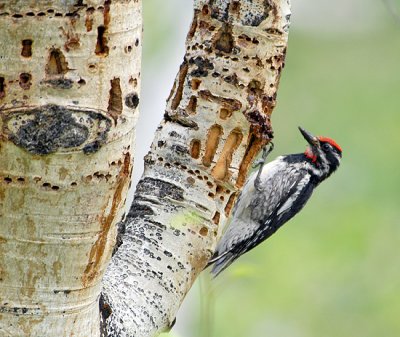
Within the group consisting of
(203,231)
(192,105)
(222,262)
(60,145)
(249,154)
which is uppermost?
(60,145)

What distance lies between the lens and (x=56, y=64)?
235 centimetres

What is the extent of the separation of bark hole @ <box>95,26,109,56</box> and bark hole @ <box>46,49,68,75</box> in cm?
9

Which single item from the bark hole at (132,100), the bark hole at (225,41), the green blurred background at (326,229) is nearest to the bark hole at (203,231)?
the bark hole at (225,41)

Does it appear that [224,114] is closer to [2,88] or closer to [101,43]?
[101,43]

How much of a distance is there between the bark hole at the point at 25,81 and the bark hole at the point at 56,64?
5 centimetres

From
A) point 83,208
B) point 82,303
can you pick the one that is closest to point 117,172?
point 83,208

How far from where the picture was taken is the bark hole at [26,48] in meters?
2.29

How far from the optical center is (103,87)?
2412 mm

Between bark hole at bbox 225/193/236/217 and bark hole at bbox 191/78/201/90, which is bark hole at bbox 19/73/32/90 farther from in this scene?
bark hole at bbox 225/193/236/217

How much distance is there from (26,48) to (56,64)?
0.09m

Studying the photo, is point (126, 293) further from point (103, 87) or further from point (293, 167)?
point (293, 167)

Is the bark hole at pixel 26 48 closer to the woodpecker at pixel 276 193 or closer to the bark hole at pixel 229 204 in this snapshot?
the bark hole at pixel 229 204

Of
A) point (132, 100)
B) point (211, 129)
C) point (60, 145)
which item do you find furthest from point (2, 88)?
point (211, 129)

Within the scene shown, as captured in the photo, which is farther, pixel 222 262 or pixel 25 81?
pixel 222 262
